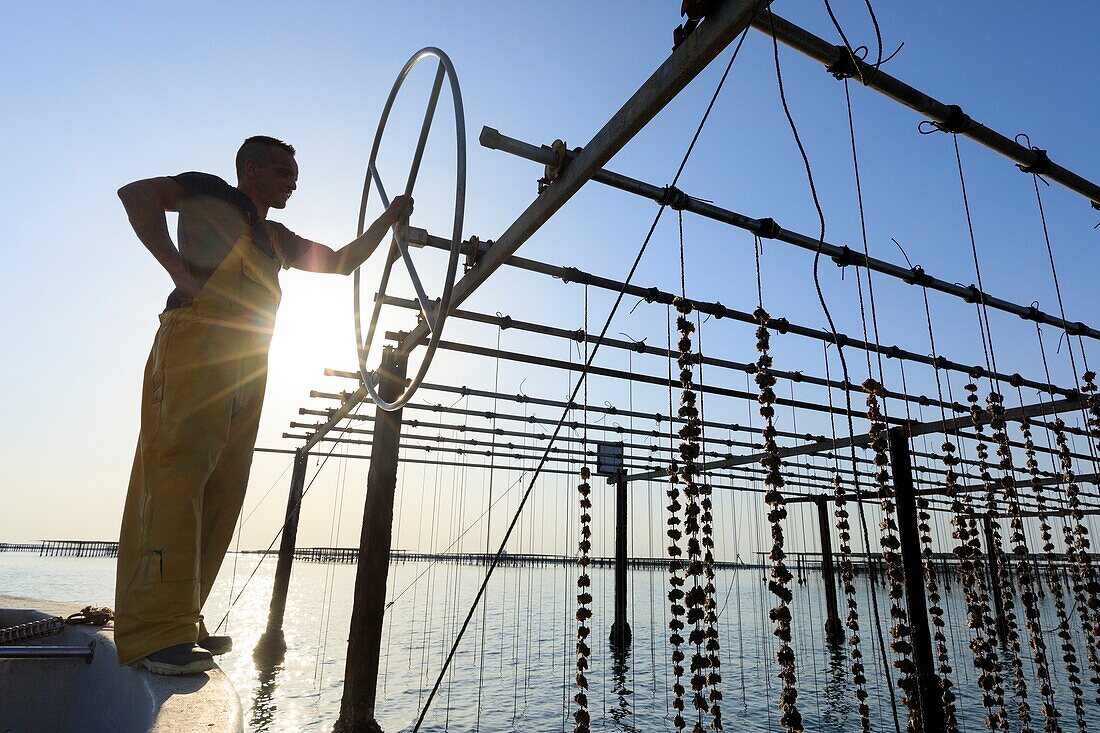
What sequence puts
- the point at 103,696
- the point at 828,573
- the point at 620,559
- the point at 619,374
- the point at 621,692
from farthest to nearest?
the point at 828,573, the point at 620,559, the point at 621,692, the point at 619,374, the point at 103,696

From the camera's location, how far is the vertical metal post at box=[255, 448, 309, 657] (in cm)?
1612

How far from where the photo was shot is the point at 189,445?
2434 millimetres

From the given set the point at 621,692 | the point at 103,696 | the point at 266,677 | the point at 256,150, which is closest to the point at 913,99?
the point at 256,150

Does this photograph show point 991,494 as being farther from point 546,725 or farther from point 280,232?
point 546,725

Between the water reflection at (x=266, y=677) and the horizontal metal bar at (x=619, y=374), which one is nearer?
the horizontal metal bar at (x=619, y=374)

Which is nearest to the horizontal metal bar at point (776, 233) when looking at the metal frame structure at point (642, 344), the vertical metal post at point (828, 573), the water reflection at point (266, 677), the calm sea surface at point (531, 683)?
the metal frame structure at point (642, 344)

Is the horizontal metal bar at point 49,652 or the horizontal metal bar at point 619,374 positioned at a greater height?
the horizontal metal bar at point 619,374

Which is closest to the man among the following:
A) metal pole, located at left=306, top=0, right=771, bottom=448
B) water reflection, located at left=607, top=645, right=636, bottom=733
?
metal pole, located at left=306, top=0, right=771, bottom=448

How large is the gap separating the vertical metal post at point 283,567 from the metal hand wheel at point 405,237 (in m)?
13.3

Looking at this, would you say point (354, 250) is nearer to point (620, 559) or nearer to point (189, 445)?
point (189, 445)

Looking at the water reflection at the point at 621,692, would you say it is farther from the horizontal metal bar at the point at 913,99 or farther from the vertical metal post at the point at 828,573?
the horizontal metal bar at the point at 913,99

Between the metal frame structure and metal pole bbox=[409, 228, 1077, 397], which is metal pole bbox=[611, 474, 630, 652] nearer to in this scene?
the metal frame structure

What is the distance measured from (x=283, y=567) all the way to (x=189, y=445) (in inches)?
631

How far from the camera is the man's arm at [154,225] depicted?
2.48 m
